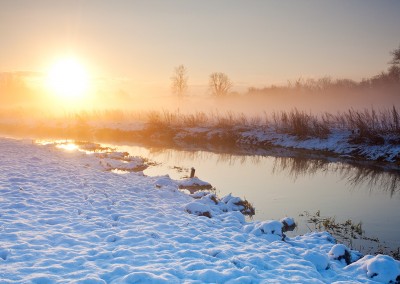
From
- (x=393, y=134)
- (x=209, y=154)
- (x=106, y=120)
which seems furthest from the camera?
(x=106, y=120)

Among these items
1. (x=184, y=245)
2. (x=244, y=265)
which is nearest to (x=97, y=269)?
(x=184, y=245)

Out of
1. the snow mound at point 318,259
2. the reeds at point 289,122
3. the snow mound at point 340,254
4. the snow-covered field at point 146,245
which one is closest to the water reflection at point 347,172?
the reeds at point 289,122

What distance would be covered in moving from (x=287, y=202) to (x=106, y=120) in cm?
3753

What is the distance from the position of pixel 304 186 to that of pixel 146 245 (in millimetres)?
11379

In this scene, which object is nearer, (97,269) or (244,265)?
(97,269)

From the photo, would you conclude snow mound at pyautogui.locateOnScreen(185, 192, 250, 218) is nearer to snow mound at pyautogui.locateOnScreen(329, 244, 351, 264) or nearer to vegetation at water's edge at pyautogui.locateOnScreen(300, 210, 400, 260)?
vegetation at water's edge at pyautogui.locateOnScreen(300, 210, 400, 260)

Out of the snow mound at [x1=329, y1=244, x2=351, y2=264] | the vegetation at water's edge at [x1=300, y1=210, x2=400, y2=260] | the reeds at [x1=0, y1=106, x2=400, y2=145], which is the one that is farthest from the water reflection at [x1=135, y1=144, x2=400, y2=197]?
the snow mound at [x1=329, y1=244, x2=351, y2=264]

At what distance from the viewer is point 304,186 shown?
53.0 ft

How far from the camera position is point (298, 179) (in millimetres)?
17703

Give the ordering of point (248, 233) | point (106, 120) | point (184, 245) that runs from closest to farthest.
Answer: point (184, 245) → point (248, 233) → point (106, 120)

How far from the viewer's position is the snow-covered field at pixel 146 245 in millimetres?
5543

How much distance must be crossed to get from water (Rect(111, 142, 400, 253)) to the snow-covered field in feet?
8.03

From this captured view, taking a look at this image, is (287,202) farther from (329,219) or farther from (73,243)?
(73,243)

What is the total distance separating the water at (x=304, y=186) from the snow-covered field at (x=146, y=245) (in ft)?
8.03
